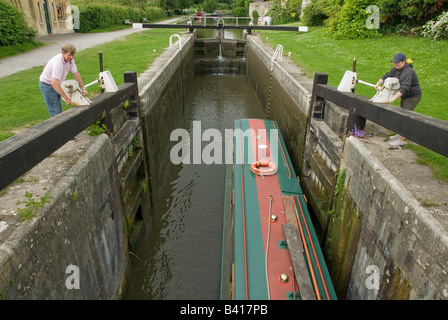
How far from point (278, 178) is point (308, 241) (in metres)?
2.24

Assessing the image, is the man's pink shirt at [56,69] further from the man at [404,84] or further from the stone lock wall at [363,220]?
the man at [404,84]

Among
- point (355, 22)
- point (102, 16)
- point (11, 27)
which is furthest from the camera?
point (102, 16)

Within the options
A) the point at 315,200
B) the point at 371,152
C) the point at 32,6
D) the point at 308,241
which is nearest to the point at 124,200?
the point at 308,241

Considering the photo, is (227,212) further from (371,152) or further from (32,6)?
(32,6)

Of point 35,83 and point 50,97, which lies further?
point 35,83

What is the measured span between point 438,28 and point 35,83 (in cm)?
2032

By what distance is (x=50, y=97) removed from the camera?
6.04 metres

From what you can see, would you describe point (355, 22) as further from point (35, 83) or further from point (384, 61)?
point (35, 83)

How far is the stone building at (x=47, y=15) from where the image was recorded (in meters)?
21.4

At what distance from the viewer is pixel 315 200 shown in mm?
7812

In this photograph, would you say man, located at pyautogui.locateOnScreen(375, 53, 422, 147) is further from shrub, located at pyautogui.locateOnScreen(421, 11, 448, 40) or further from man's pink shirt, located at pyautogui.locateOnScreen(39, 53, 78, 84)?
shrub, located at pyautogui.locateOnScreen(421, 11, 448, 40)

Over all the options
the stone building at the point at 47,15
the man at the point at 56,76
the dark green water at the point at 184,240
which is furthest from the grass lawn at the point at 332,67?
the stone building at the point at 47,15

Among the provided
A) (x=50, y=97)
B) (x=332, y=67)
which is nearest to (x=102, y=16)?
(x=332, y=67)

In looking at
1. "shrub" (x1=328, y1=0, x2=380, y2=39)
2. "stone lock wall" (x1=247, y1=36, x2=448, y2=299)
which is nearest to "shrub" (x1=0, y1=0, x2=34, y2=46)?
"stone lock wall" (x1=247, y1=36, x2=448, y2=299)
